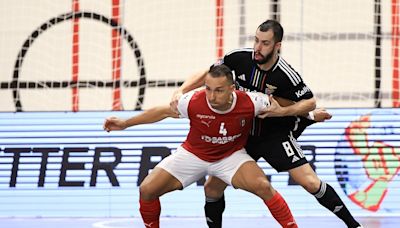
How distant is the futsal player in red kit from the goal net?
182 inches

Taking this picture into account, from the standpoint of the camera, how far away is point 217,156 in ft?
21.8

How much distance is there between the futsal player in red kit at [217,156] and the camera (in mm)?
6461

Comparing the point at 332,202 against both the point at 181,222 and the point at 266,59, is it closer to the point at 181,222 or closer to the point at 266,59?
the point at 266,59

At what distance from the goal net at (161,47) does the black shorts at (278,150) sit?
14.2 ft

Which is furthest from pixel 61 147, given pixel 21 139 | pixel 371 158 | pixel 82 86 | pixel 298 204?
pixel 371 158

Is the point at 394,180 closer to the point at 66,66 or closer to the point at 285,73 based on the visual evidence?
the point at 285,73

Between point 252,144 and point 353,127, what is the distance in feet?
10.7

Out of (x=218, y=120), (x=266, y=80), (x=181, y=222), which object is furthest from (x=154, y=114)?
(x=181, y=222)

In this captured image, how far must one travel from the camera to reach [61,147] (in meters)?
10.0

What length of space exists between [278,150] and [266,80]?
562 millimetres

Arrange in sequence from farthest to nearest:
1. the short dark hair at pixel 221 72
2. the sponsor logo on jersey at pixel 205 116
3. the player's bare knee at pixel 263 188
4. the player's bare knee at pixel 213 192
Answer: the player's bare knee at pixel 213 192 → the sponsor logo on jersey at pixel 205 116 → the player's bare knee at pixel 263 188 → the short dark hair at pixel 221 72

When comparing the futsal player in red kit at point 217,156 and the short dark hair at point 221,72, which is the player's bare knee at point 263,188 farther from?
the short dark hair at point 221,72

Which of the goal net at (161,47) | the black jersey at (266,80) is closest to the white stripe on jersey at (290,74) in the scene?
the black jersey at (266,80)

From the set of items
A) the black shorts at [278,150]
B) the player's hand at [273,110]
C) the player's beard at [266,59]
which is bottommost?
the black shorts at [278,150]
